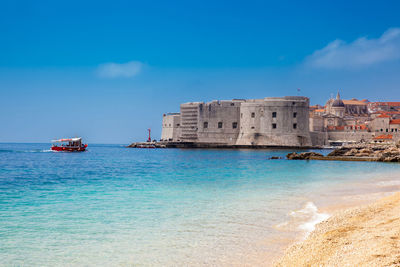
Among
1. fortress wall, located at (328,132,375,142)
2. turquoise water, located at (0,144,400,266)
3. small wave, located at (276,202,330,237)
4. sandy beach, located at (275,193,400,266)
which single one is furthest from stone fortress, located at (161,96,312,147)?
sandy beach, located at (275,193,400,266)

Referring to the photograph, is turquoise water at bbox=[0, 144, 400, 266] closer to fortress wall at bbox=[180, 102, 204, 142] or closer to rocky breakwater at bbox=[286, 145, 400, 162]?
rocky breakwater at bbox=[286, 145, 400, 162]

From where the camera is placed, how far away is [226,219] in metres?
6.12

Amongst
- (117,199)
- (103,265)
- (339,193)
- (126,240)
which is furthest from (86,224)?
(339,193)

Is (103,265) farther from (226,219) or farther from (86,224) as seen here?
(226,219)

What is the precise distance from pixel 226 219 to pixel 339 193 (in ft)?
12.9

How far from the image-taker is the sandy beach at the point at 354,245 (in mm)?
3127

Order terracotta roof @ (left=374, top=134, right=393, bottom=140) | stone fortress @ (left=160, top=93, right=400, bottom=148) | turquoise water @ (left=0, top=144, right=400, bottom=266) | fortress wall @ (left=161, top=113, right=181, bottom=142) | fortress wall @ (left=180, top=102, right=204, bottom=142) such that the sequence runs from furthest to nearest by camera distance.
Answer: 1. fortress wall @ (left=161, top=113, right=181, bottom=142)
2. fortress wall @ (left=180, top=102, right=204, bottom=142)
3. terracotta roof @ (left=374, top=134, right=393, bottom=140)
4. stone fortress @ (left=160, top=93, right=400, bottom=148)
5. turquoise water @ (left=0, top=144, right=400, bottom=266)

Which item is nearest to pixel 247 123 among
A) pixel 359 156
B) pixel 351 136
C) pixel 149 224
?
pixel 351 136

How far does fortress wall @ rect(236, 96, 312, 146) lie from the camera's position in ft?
143

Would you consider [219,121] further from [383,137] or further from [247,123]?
[383,137]

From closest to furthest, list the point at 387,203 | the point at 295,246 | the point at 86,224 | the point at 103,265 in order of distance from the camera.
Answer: the point at 103,265
the point at 295,246
the point at 86,224
the point at 387,203

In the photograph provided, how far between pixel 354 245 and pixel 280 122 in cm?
4054

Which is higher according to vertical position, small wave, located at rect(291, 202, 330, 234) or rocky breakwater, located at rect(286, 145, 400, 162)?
rocky breakwater, located at rect(286, 145, 400, 162)

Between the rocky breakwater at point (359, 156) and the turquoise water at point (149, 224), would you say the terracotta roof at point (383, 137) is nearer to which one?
the rocky breakwater at point (359, 156)
